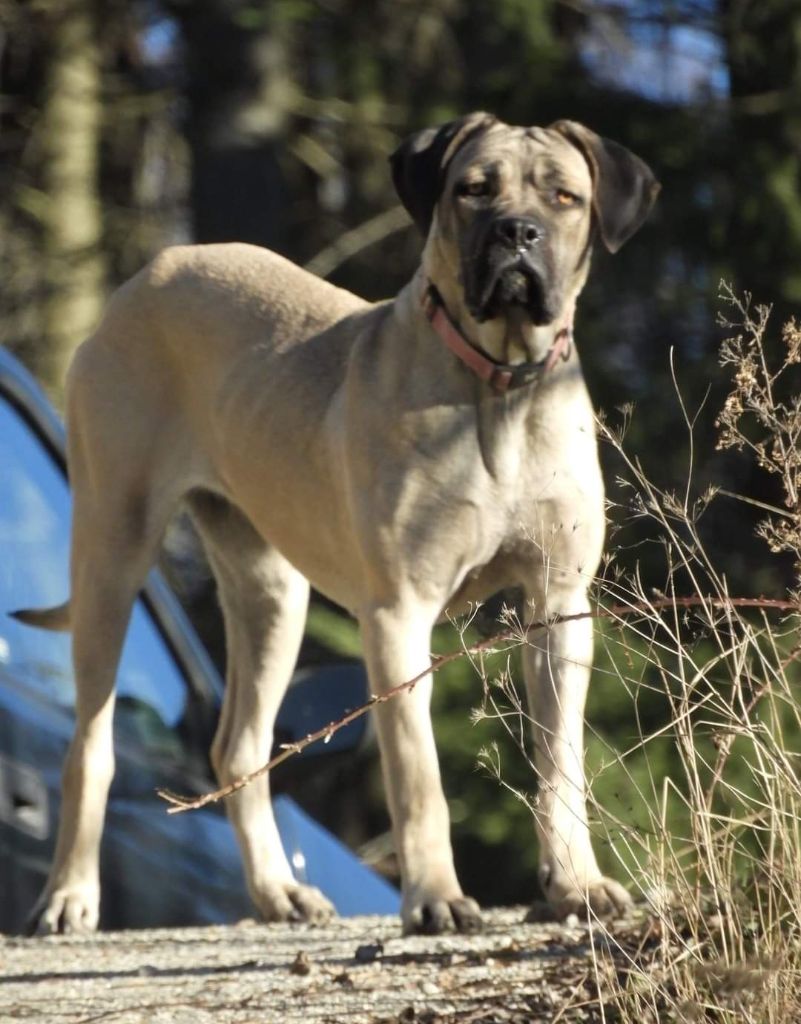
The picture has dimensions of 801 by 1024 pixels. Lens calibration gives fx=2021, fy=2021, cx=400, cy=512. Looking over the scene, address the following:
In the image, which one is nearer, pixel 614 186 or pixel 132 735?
pixel 614 186

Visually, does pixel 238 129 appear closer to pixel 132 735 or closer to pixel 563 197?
pixel 132 735

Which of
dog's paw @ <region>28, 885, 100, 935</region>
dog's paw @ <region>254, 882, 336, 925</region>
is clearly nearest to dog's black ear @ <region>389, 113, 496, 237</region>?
dog's paw @ <region>254, 882, 336, 925</region>

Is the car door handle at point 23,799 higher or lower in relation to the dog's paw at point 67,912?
higher

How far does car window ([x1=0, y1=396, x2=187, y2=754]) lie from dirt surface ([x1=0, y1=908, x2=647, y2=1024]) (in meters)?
1.17

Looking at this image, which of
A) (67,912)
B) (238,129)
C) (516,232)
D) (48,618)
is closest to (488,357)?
(516,232)

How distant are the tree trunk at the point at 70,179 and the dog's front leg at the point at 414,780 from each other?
7.50m

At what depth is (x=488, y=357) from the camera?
498cm

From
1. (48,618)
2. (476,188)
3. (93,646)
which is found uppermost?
(476,188)

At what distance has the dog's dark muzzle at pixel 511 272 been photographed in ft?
16.0

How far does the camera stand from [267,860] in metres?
5.70

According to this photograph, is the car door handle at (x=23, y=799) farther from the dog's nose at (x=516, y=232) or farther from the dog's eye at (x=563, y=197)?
the dog's eye at (x=563, y=197)

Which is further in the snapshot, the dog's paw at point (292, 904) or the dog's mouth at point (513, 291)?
the dog's paw at point (292, 904)

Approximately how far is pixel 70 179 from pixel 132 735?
7.02 m

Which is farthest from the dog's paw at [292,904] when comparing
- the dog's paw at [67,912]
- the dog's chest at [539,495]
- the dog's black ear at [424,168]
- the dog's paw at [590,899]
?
the dog's black ear at [424,168]
